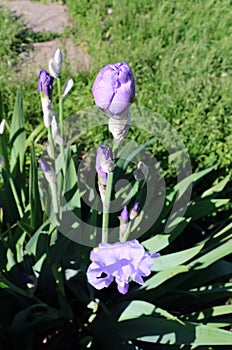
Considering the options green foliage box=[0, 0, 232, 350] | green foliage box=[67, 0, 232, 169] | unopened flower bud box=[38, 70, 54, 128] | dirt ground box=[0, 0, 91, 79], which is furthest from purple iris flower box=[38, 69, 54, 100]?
dirt ground box=[0, 0, 91, 79]

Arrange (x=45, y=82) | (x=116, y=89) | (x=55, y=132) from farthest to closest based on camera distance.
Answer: (x=55, y=132)
(x=45, y=82)
(x=116, y=89)

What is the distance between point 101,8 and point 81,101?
1092 mm

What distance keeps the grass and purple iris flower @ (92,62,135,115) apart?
1.42 metres

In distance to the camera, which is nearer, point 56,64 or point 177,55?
point 56,64

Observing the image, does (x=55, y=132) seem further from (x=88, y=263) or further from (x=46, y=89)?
(x=88, y=263)

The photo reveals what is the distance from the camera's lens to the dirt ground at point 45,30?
273 cm

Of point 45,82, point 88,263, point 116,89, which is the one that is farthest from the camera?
point 88,263

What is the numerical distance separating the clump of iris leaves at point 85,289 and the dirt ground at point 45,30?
1.28 meters

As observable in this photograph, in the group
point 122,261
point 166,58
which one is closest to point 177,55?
point 166,58

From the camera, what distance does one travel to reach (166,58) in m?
2.73

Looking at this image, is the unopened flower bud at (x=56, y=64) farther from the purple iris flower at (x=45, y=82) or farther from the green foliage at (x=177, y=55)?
the green foliage at (x=177, y=55)

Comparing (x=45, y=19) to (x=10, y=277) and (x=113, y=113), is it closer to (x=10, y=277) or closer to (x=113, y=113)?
(x=10, y=277)

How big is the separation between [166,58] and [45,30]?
0.90m

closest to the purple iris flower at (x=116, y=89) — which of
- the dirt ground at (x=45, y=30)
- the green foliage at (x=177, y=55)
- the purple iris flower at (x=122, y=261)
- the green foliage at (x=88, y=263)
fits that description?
the purple iris flower at (x=122, y=261)
